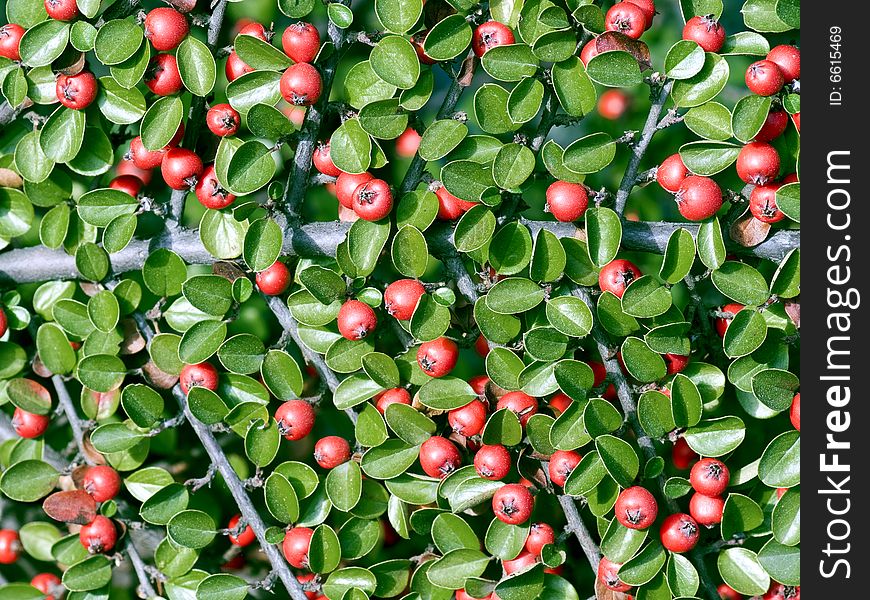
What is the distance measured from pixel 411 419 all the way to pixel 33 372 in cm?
110

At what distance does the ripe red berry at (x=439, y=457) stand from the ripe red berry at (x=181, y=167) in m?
0.78

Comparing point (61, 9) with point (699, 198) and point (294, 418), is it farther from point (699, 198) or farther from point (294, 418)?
point (699, 198)

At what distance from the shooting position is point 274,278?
1.71 meters

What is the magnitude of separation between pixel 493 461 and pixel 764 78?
3.05ft

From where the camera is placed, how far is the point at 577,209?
1.59 metres

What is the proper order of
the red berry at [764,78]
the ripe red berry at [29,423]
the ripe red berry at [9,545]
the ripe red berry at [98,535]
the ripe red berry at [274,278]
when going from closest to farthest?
the red berry at [764,78], the ripe red berry at [274,278], the ripe red berry at [98,535], the ripe red berry at [29,423], the ripe red berry at [9,545]

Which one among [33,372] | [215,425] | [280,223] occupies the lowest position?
[33,372]

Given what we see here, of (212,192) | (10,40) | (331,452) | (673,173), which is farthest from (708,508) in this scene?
(10,40)

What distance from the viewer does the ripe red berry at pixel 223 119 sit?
164 cm

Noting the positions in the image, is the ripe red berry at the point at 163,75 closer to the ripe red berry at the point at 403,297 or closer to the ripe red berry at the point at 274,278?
the ripe red berry at the point at 274,278

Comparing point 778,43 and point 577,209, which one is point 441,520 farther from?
point 778,43

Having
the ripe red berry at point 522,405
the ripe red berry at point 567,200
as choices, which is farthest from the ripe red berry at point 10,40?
the ripe red berry at point 522,405

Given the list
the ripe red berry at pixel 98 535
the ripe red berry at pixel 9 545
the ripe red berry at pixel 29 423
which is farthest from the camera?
the ripe red berry at pixel 9 545
